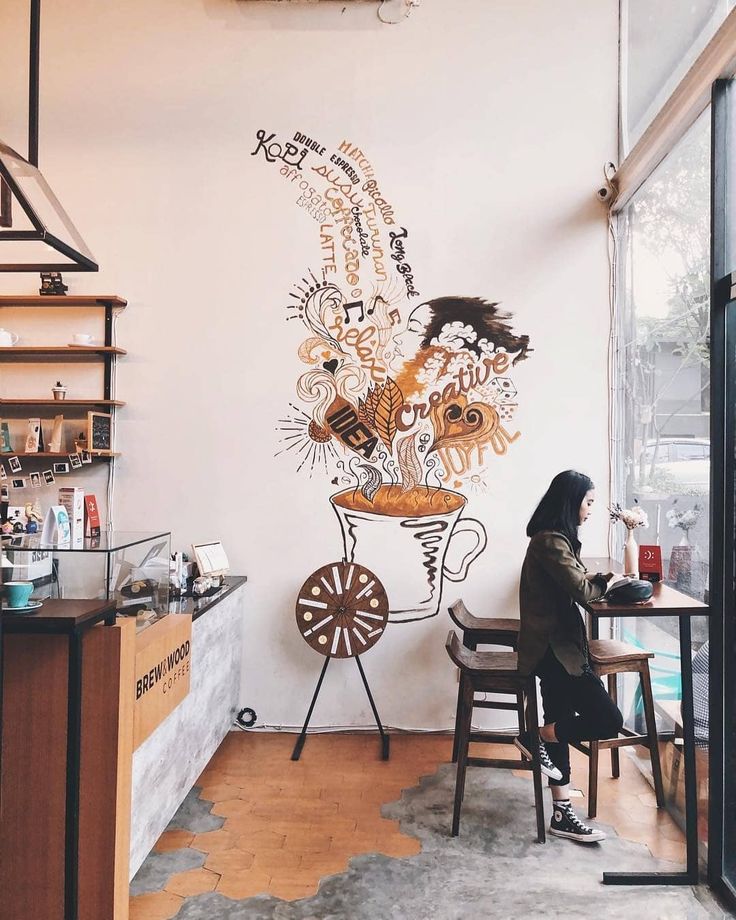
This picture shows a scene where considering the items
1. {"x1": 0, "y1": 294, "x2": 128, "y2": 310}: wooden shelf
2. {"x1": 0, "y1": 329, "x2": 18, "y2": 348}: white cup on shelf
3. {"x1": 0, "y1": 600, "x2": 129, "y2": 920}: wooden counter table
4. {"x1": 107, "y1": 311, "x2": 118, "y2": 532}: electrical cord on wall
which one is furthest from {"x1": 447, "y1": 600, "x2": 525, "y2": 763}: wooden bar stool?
{"x1": 0, "y1": 329, "x2": 18, "y2": 348}: white cup on shelf

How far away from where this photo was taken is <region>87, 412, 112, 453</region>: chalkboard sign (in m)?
4.15

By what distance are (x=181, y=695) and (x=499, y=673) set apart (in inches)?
52.4

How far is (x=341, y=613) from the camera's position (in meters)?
4.02

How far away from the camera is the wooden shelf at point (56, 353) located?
4.23 meters

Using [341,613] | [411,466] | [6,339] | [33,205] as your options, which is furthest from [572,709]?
[6,339]

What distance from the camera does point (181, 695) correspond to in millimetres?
3041

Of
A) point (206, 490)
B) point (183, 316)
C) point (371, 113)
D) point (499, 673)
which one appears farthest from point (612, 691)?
point (371, 113)

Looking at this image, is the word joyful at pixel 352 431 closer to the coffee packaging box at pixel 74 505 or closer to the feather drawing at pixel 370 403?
the feather drawing at pixel 370 403

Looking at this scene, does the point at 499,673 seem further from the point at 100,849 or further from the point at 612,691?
the point at 100,849

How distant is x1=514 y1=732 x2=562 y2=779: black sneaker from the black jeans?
0.02 m

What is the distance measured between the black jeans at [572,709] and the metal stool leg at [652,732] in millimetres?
226

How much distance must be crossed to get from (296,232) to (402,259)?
0.65 metres

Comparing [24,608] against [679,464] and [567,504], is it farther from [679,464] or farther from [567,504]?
[679,464]

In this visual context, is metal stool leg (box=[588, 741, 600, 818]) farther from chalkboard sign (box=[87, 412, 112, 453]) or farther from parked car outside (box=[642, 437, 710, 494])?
chalkboard sign (box=[87, 412, 112, 453])
